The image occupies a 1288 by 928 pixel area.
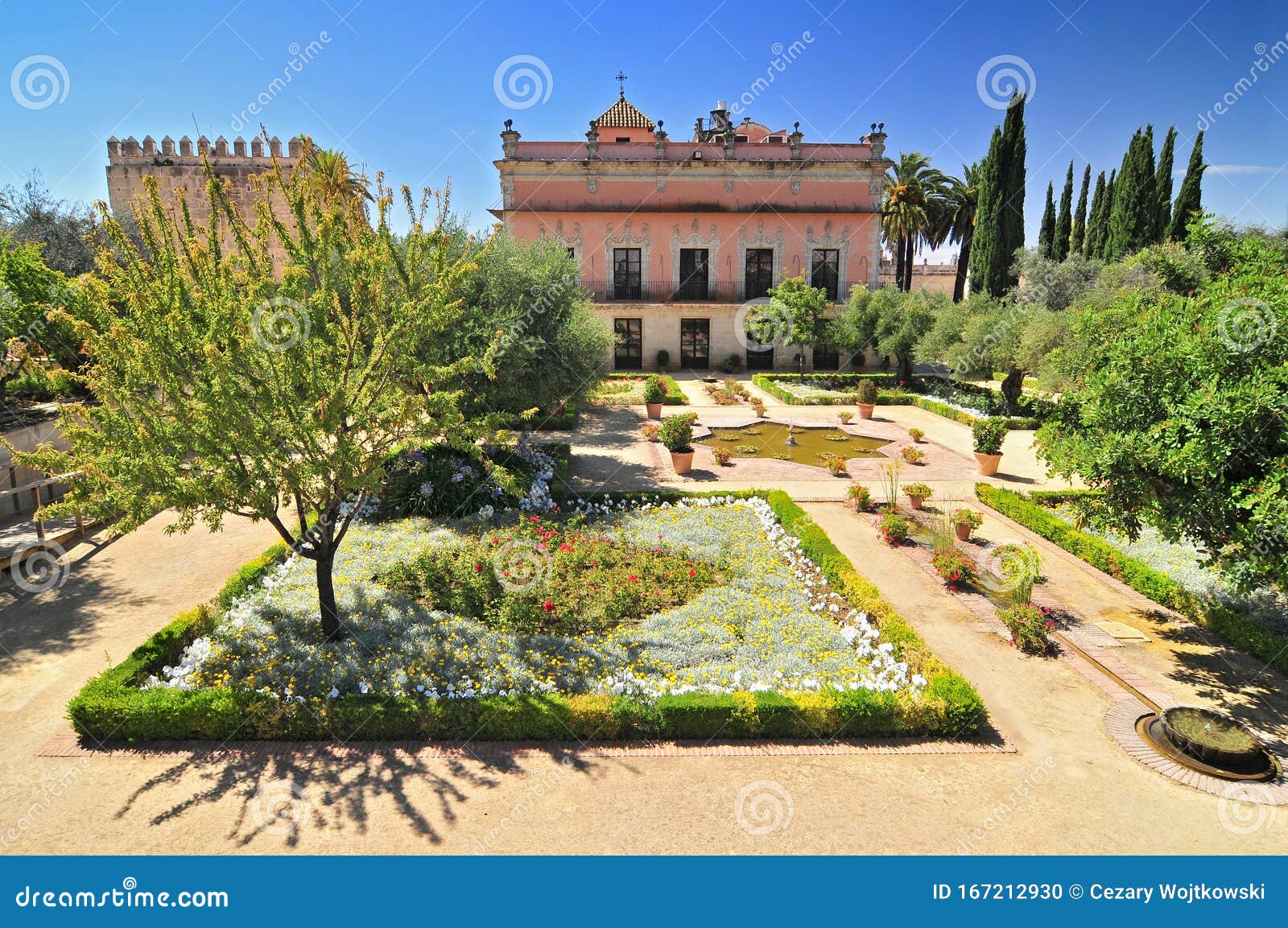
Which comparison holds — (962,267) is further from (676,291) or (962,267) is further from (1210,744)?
(1210,744)

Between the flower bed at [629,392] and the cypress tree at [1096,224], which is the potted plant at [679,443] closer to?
the flower bed at [629,392]

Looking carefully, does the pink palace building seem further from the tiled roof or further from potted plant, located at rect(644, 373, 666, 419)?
potted plant, located at rect(644, 373, 666, 419)

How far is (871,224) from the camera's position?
34.4 meters

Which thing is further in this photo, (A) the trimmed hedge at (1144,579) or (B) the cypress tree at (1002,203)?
(B) the cypress tree at (1002,203)

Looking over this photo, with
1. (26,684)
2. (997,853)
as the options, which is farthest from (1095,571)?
(26,684)

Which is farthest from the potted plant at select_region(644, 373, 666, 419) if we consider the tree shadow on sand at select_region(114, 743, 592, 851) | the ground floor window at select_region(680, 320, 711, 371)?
the tree shadow on sand at select_region(114, 743, 592, 851)

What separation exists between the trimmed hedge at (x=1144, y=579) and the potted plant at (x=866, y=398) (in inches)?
377

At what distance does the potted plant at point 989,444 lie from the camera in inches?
677

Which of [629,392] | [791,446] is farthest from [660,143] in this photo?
[791,446]

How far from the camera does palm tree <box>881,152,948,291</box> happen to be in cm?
3609

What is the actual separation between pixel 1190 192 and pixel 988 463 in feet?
85.0

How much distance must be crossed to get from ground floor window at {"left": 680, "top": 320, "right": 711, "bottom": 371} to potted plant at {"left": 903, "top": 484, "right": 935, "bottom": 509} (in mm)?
21574

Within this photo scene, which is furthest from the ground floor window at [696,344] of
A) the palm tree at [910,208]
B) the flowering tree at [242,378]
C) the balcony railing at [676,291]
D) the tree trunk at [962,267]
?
the flowering tree at [242,378]

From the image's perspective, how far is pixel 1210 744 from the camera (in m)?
6.84
